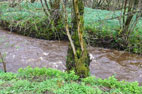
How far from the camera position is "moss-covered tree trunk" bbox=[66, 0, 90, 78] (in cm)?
404

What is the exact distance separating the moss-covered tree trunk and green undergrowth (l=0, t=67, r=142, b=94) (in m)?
0.28

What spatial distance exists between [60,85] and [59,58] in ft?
13.9

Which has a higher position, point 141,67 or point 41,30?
point 41,30

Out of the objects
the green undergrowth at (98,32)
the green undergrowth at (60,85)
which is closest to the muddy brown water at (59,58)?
the green undergrowth at (98,32)

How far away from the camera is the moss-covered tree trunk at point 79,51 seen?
4043mm

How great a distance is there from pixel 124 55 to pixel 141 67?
137 centimetres

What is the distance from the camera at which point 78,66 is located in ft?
13.4

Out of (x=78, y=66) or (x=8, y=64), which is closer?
(x=78, y=66)

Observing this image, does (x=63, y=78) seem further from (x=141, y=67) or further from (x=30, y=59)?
(x=141, y=67)

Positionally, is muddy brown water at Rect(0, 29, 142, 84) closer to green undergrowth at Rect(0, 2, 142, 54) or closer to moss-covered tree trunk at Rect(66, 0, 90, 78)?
green undergrowth at Rect(0, 2, 142, 54)

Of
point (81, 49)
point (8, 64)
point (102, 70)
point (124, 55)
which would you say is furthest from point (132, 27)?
point (8, 64)

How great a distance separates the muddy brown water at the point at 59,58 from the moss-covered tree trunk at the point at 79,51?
Answer: 2.36 metres

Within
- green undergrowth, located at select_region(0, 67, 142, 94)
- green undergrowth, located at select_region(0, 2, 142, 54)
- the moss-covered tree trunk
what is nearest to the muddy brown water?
green undergrowth, located at select_region(0, 2, 142, 54)

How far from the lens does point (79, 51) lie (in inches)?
167
